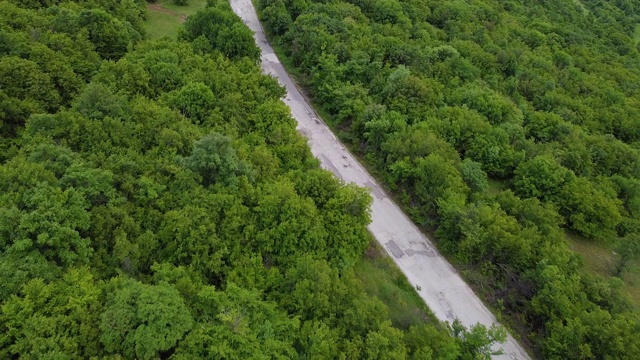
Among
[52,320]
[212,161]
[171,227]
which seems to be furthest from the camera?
[212,161]

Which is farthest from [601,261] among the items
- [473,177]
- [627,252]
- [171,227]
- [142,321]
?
[142,321]

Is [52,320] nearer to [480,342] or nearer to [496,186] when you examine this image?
[480,342]

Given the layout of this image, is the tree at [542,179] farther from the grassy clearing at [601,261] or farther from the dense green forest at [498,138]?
the grassy clearing at [601,261]

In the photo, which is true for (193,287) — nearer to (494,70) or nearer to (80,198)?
(80,198)

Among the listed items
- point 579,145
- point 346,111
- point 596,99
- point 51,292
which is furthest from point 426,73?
point 51,292

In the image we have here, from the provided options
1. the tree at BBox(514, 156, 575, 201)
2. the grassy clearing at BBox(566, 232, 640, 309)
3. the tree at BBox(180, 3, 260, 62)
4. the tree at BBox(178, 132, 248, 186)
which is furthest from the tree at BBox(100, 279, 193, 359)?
the grassy clearing at BBox(566, 232, 640, 309)
